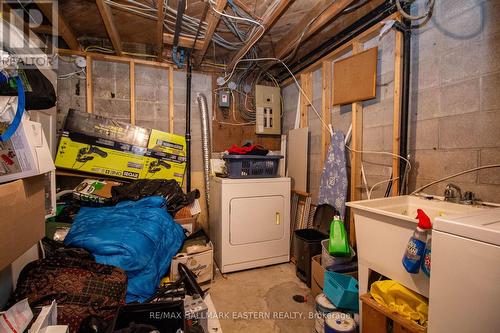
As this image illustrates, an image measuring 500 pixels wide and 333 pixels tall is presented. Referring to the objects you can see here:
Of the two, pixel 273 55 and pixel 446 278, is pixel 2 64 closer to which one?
pixel 446 278

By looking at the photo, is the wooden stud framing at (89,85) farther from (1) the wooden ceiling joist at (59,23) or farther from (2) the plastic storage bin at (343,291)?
(2) the plastic storage bin at (343,291)

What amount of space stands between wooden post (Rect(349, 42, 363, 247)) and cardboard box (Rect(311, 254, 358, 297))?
15.2 inches

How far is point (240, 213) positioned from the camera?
96.2 inches

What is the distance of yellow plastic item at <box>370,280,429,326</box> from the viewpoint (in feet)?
3.61

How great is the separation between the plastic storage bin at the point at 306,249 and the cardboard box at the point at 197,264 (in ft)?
2.76

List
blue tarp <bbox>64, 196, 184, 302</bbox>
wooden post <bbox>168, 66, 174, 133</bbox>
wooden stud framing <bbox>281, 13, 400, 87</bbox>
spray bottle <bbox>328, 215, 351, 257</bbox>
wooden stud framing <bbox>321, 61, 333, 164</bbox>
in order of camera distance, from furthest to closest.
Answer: wooden post <bbox>168, 66, 174, 133</bbox>
wooden stud framing <bbox>321, 61, 333, 164</bbox>
wooden stud framing <bbox>281, 13, 400, 87</bbox>
spray bottle <bbox>328, 215, 351, 257</bbox>
blue tarp <bbox>64, 196, 184, 302</bbox>

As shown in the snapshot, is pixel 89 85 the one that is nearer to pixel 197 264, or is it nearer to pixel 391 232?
pixel 197 264

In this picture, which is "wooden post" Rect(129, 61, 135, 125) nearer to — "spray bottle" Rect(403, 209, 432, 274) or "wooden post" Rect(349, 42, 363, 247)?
"wooden post" Rect(349, 42, 363, 247)

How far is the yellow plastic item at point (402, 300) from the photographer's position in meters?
1.10

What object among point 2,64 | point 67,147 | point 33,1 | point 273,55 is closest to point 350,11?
point 273,55

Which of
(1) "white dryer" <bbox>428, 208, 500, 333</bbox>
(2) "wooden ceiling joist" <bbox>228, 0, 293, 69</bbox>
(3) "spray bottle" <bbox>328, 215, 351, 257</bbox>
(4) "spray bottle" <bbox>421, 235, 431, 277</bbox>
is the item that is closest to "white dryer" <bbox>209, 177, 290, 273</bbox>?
(3) "spray bottle" <bbox>328, 215, 351, 257</bbox>

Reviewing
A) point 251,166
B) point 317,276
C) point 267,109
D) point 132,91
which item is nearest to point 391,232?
point 317,276

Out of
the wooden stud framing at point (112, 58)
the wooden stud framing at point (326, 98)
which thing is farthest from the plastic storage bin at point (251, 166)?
the wooden stud framing at point (112, 58)

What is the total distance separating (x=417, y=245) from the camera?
1.05 metres
